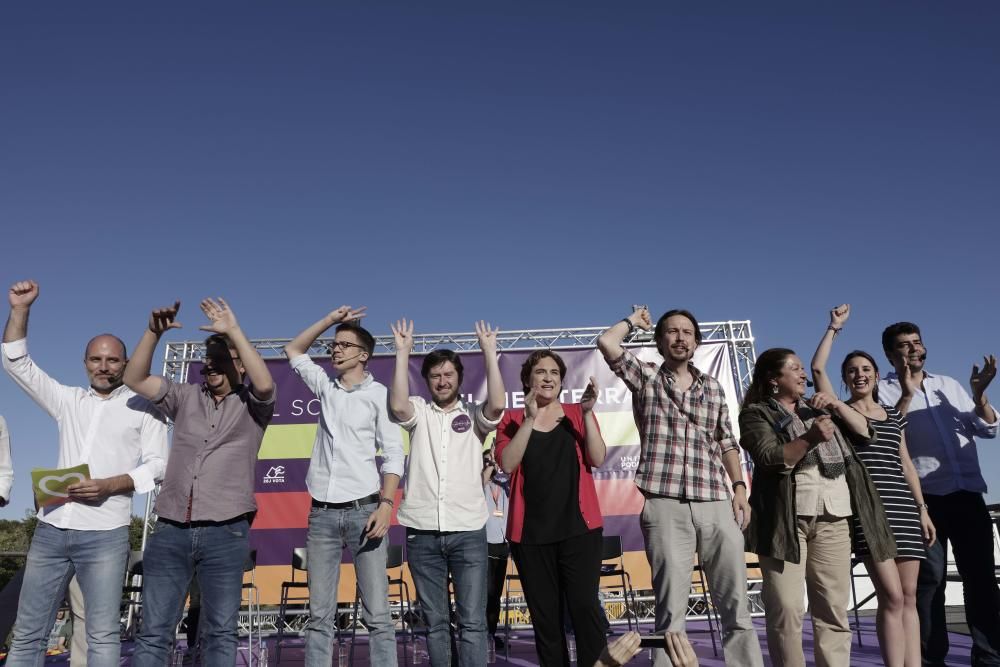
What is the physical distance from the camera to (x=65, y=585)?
108 inches

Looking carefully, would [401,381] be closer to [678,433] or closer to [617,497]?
[678,433]

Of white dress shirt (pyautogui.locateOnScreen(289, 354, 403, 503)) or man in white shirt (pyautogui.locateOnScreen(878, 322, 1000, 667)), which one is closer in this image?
white dress shirt (pyautogui.locateOnScreen(289, 354, 403, 503))

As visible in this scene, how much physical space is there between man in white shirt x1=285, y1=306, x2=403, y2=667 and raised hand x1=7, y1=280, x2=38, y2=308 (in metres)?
1.08

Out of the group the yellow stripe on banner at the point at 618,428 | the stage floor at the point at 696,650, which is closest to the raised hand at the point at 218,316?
the stage floor at the point at 696,650

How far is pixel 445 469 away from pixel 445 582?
48cm

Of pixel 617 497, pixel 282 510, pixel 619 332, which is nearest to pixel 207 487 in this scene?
pixel 619 332

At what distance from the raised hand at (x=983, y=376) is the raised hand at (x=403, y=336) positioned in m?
3.02

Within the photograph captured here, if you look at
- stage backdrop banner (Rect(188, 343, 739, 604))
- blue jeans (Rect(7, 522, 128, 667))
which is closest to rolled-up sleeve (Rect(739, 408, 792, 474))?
blue jeans (Rect(7, 522, 128, 667))

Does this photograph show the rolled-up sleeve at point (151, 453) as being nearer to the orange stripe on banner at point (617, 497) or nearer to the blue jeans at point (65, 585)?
the blue jeans at point (65, 585)

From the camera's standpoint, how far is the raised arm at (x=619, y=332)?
291 cm

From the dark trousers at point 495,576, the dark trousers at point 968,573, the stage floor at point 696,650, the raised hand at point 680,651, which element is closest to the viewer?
the raised hand at point 680,651

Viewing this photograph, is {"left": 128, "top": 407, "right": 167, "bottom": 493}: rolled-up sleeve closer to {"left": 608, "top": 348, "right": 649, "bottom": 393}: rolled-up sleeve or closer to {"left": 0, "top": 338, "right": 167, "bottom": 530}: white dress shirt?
{"left": 0, "top": 338, "right": 167, "bottom": 530}: white dress shirt

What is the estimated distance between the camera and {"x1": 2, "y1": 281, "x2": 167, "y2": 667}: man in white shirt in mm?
2664

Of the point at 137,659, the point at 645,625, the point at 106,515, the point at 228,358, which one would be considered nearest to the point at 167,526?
the point at 106,515
